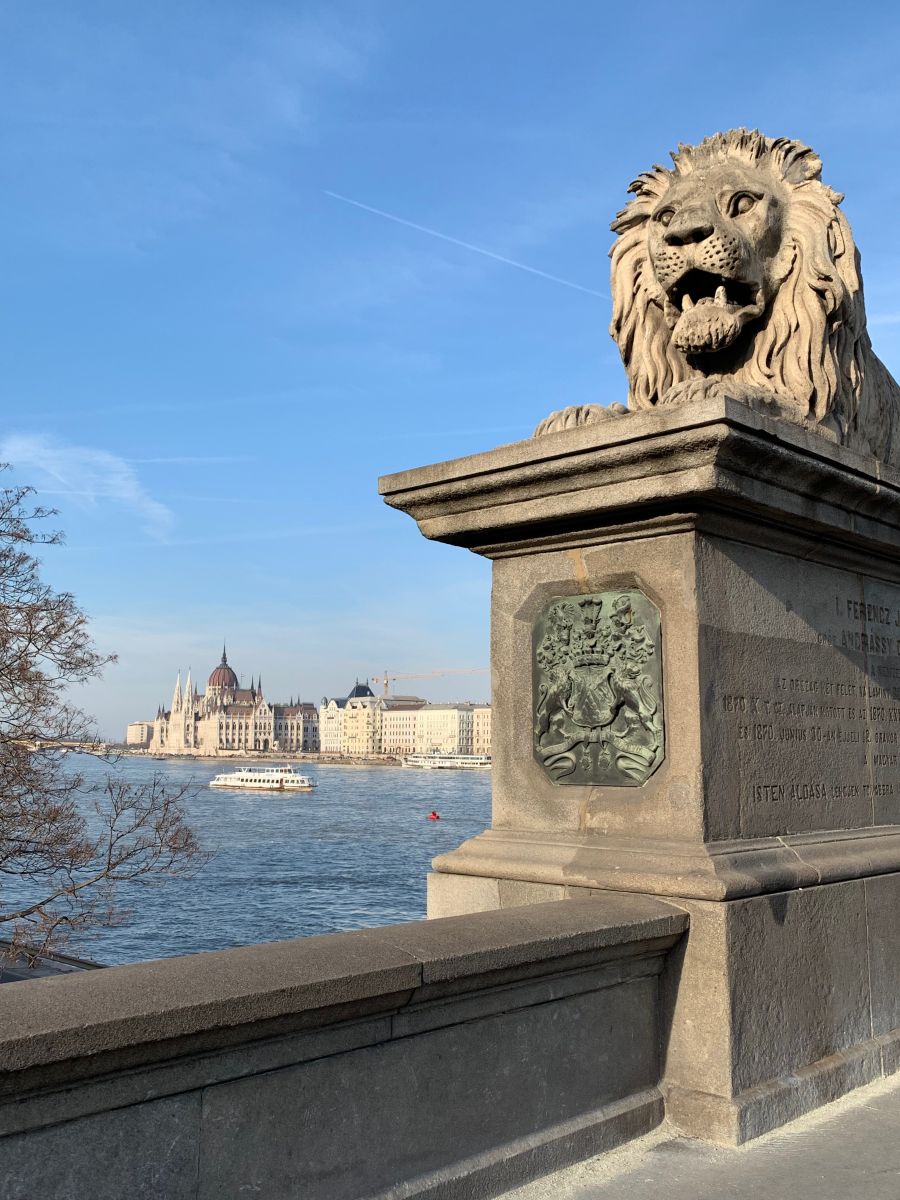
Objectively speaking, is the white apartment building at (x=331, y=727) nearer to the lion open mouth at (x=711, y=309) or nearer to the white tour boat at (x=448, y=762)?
the white tour boat at (x=448, y=762)

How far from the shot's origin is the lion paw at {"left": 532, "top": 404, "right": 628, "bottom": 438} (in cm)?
411

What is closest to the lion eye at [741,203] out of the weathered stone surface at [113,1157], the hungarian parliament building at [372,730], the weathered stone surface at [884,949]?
the weathered stone surface at [884,949]

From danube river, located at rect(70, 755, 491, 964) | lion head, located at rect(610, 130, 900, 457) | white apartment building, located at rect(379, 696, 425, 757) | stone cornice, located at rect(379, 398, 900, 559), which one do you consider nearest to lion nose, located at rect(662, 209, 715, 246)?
lion head, located at rect(610, 130, 900, 457)

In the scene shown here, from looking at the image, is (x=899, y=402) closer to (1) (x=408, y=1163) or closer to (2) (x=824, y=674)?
(2) (x=824, y=674)

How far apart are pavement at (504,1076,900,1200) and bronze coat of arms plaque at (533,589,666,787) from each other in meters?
1.13

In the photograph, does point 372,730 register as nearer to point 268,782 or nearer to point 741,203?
point 268,782

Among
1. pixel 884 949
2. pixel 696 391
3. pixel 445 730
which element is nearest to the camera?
pixel 696 391

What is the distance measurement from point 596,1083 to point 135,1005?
64.7 inches

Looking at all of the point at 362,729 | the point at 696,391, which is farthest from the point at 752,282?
the point at 362,729

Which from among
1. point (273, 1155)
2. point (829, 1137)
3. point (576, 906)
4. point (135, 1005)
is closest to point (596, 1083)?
point (576, 906)

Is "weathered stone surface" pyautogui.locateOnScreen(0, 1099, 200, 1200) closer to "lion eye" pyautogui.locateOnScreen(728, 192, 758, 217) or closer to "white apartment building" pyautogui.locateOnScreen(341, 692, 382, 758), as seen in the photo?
"lion eye" pyautogui.locateOnScreen(728, 192, 758, 217)

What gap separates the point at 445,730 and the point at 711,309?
166736mm

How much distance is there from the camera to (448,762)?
147 meters

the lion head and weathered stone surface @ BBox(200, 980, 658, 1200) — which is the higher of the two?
the lion head
